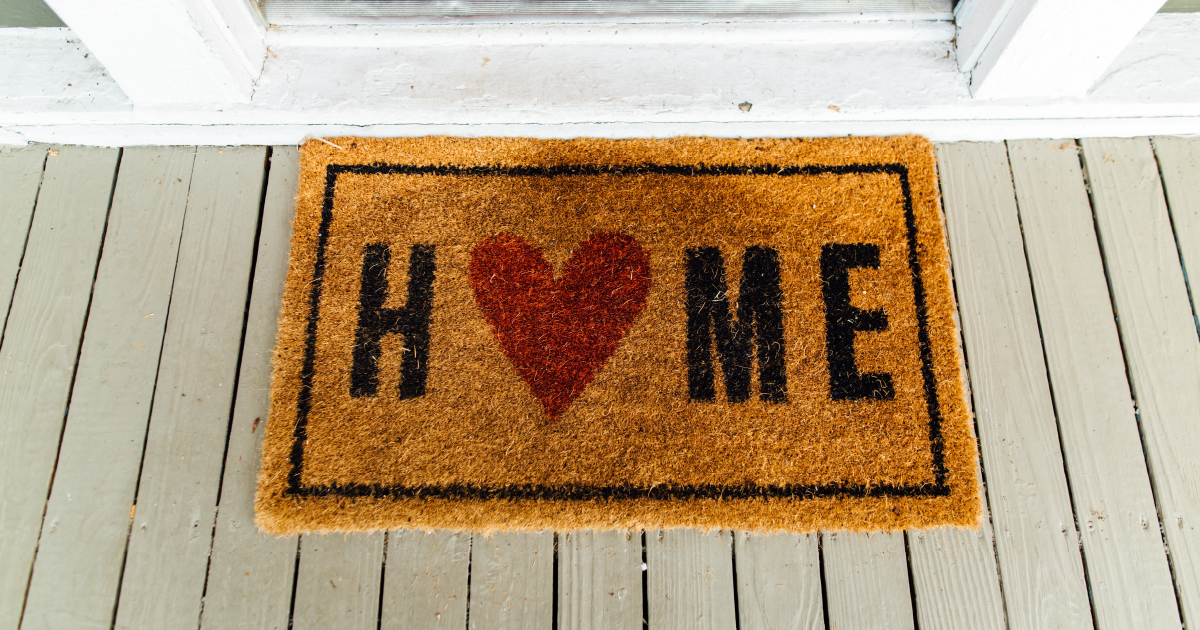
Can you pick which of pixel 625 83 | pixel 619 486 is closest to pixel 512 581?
pixel 619 486

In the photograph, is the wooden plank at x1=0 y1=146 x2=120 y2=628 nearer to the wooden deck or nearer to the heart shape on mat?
the wooden deck

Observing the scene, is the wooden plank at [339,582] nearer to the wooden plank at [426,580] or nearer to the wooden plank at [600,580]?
the wooden plank at [426,580]

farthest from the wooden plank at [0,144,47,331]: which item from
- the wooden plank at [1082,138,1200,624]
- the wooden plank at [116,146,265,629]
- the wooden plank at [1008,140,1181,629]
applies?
the wooden plank at [1082,138,1200,624]

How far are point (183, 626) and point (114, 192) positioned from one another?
87 cm

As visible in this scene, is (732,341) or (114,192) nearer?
(732,341)

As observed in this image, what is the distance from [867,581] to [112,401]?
1448 millimetres

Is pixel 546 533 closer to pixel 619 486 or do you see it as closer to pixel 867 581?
pixel 619 486

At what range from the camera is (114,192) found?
1146mm

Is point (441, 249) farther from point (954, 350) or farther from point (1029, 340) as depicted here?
point (1029, 340)

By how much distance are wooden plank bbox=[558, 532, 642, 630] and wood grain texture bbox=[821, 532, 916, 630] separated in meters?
0.35

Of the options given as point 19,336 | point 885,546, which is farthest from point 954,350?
point 19,336

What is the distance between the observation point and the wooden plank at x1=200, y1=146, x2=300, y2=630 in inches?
38.8

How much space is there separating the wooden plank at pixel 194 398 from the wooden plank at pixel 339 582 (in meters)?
0.19

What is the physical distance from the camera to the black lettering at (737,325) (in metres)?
1.03
